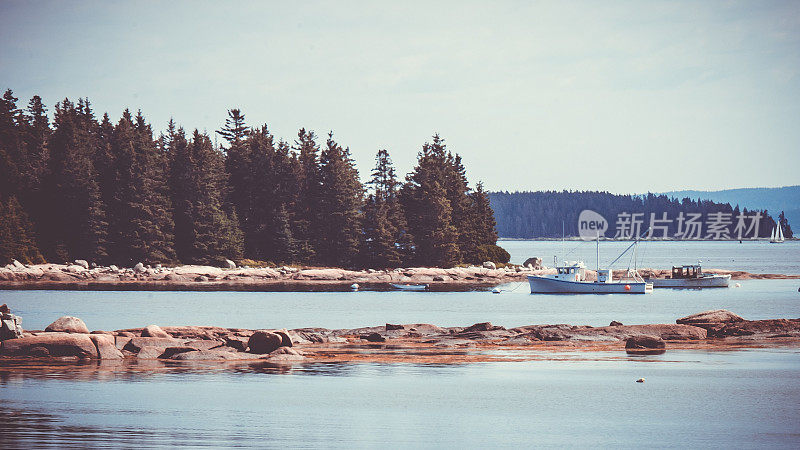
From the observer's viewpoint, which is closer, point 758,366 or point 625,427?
point 625,427

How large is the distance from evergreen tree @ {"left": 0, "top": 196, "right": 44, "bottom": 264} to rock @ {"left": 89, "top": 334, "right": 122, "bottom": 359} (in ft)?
224

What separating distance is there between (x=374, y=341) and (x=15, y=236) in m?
69.9

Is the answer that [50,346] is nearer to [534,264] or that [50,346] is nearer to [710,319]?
[710,319]

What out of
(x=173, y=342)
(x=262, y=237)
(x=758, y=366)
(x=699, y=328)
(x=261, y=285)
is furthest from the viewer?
(x=262, y=237)

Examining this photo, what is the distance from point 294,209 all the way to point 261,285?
19.0 m

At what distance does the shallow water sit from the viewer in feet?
71.6

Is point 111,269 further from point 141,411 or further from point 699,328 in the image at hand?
point 141,411

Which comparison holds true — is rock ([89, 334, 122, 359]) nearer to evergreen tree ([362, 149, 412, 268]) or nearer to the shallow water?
the shallow water

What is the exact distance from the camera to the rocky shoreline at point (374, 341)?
3656cm

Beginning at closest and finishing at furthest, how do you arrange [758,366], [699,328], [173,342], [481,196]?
[758,366]
[173,342]
[699,328]
[481,196]

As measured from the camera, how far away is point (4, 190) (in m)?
104

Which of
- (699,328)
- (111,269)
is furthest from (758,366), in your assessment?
(111,269)

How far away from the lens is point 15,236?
10100 centimetres

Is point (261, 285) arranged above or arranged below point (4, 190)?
below
